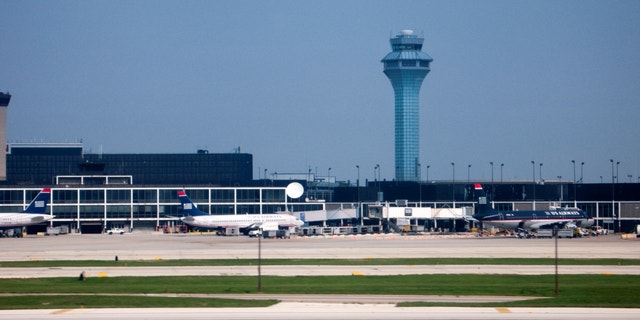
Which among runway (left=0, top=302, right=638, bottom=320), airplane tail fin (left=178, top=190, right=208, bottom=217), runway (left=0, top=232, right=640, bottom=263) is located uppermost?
airplane tail fin (left=178, top=190, right=208, bottom=217)

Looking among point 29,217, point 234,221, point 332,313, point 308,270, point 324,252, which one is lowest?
point 324,252

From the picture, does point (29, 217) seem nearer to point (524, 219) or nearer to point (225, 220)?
point (225, 220)

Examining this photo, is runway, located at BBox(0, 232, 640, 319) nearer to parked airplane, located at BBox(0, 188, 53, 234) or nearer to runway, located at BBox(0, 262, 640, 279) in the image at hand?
runway, located at BBox(0, 262, 640, 279)

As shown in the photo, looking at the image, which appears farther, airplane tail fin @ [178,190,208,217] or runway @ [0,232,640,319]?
airplane tail fin @ [178,190,208,217]

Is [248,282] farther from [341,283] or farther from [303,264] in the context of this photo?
[303,264]

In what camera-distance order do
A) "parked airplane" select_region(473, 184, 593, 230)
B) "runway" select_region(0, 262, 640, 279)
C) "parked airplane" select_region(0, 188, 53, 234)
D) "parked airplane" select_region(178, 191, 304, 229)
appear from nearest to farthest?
"runway" select_region(0, 262, 640, 279), "parked airplane" select_region(473, 184, 593, 230), "parked airplane" select_region(0, 188, 53, 234), "parked airplane" select_region(178, 191, 304, 229)

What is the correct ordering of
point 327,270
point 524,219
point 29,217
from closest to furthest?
1. point 327,270
2. point 524,219
3. point 29,217

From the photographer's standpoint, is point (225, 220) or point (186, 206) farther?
point (186, 206)

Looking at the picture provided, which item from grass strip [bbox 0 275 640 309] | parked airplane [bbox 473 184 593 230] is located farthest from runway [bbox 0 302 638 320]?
parked airplane [bbox 473 184 593 230]

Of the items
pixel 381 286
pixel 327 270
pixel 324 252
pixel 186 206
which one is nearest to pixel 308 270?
pixel 327 270

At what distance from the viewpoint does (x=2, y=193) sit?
19938 cm

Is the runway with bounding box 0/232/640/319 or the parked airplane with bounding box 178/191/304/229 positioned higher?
the parked airplane with bounding box 178/191/304/229

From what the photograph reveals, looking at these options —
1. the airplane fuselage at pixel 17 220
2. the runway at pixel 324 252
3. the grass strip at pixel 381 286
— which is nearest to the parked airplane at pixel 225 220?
the airplane fuselage at pixel 17 220

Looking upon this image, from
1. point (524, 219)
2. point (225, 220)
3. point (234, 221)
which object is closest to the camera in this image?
point (524, 219)
